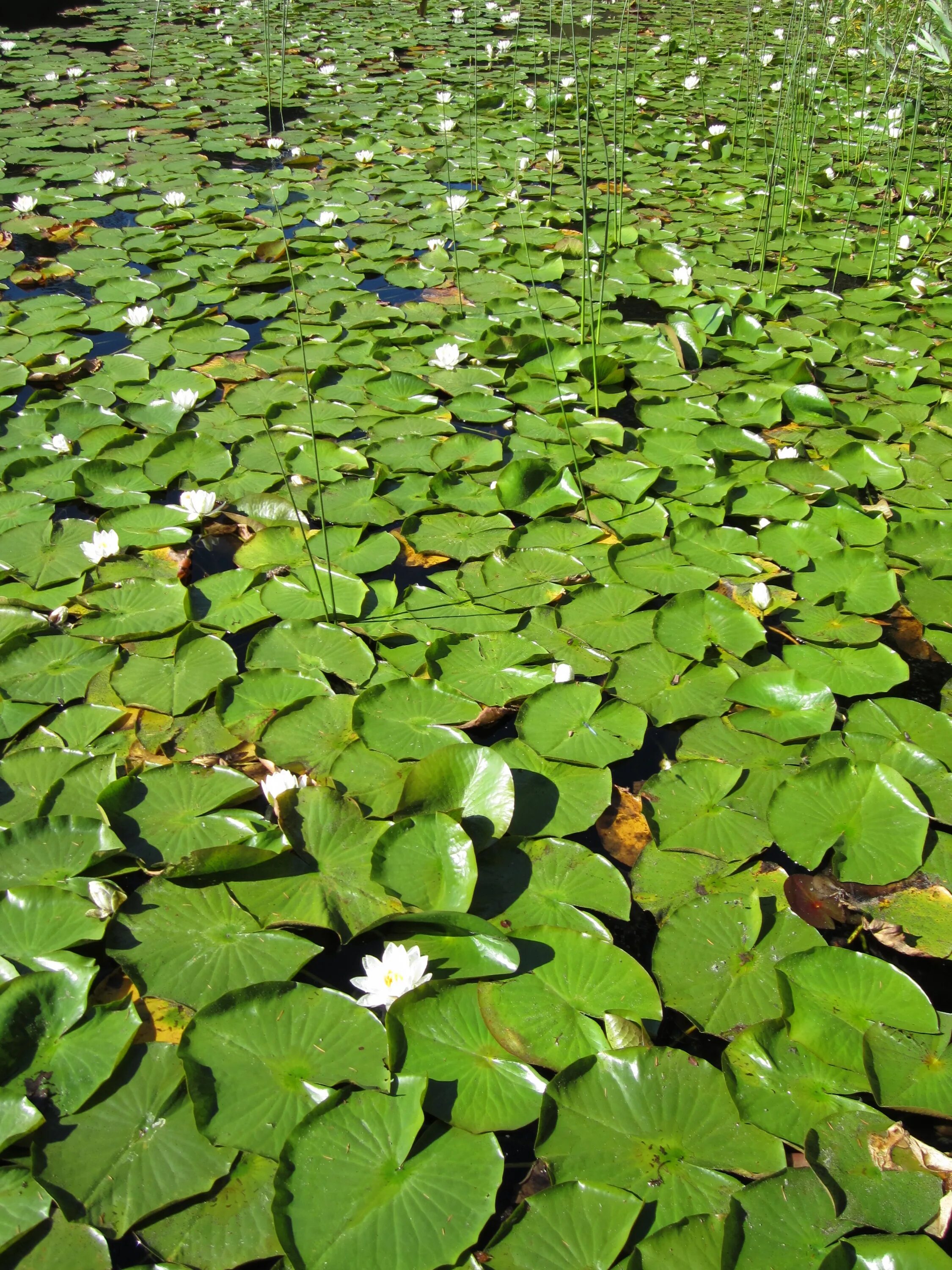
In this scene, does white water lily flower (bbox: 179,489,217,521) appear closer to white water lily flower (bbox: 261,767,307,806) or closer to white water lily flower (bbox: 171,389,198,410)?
white water lily flower (bbox: 171,389,198,410)

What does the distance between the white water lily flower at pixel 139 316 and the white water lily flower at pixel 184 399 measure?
2.40ft

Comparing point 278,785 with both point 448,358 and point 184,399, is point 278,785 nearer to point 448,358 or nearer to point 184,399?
point 184,399

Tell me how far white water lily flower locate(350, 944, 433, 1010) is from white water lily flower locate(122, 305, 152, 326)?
10.2ft

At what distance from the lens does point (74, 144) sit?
5.80 m

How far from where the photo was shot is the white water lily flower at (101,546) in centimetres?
242

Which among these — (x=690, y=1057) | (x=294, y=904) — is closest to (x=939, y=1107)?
(x=690, y=1057)

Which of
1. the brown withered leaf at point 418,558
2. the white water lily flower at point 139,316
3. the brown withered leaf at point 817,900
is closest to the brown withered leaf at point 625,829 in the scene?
the brown withered leaf at point 817,900

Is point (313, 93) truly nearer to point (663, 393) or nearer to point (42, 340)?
point (42, 340)

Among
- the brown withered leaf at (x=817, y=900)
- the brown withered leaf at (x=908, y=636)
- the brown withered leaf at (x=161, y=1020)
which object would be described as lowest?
the brown withered leaf at (x=817, y=900)

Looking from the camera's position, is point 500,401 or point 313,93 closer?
point 500,401

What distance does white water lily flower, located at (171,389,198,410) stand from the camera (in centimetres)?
306

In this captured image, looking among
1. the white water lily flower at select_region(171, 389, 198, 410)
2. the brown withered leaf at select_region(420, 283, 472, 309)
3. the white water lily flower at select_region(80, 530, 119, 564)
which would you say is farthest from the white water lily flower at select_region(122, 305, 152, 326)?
the white water lily flower at select_region(80, 530, 119, 564)

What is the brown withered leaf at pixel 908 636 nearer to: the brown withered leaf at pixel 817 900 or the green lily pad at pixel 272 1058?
the brown withered leaf at pixel 817 900

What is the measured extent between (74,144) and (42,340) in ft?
10.6
